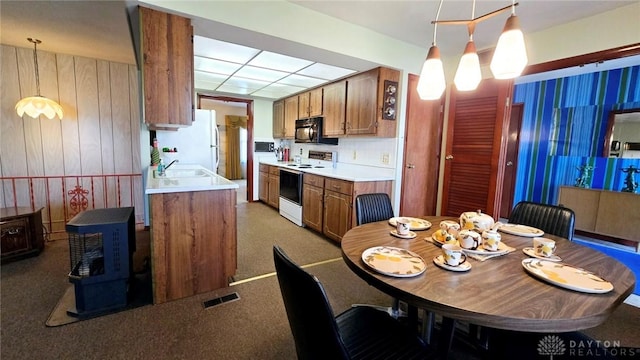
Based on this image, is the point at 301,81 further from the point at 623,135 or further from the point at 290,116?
the point at 623,135

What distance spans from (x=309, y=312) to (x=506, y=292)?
747mm

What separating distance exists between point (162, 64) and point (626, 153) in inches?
222

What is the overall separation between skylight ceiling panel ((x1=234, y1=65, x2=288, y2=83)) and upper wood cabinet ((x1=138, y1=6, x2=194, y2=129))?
1.38 m

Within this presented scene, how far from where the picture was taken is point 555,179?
430 cm

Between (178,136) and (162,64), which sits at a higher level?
(162,64)

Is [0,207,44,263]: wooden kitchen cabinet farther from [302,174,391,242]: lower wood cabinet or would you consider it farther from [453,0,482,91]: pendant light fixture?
[453,0,482,91]: pendant light fixture

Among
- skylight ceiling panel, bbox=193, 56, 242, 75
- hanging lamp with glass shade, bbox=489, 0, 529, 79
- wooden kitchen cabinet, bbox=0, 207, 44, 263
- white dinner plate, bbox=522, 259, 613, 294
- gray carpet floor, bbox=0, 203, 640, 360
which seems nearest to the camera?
white dinner plate, bbox=522, 259, 613, 294

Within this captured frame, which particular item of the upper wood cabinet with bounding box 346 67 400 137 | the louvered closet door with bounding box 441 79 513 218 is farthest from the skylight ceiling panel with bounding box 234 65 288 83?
the louvered closet door with bounding box 441 79 513 218

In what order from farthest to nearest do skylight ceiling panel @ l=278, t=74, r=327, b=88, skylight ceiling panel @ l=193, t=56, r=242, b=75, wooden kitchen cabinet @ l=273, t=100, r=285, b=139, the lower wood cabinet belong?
1. wooden kitchen cabinet @ l=273, t=100, r=285, b=139
2. skylight ceiling panel @ l=278, t=74, r=327, b=88
3. skylight ceiling panel @ l=193, t=56, r=242, b=75
4. the lower wood cabinet

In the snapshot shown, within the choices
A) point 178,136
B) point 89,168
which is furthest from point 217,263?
point 89,168

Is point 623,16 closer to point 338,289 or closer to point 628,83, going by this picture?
point 628,83

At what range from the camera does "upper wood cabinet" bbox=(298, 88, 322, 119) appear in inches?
171

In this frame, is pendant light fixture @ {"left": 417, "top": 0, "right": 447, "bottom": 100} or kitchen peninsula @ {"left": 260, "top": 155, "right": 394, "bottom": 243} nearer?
pendant light fixture @ {"left": 417, "top": 0, "right": 447, "bottom": 100}

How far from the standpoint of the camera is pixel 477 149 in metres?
3.12
